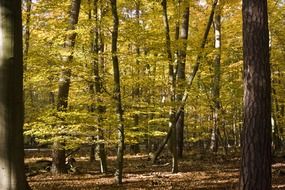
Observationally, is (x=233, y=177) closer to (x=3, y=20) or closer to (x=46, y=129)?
(x=46, y=129)

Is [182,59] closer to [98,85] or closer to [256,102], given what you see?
[98,85]

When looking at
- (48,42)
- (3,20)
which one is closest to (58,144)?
(48,42)

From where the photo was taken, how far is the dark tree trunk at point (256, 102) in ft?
22.7

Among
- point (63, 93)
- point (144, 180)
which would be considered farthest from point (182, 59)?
point (144, 180)

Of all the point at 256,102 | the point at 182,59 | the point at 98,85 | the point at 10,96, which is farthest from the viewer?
the point at 182,59

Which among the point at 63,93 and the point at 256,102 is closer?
the point at 256,102

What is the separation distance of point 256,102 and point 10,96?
4.39 meters

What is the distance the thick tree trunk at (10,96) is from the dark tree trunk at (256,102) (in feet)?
13.7

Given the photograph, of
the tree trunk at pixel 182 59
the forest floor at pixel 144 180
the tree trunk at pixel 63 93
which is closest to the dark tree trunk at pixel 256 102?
the forest floor at pixel 144 180

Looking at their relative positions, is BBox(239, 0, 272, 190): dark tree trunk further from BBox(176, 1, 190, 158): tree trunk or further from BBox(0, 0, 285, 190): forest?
BBox(176, 1, 190, 158): tree trunk

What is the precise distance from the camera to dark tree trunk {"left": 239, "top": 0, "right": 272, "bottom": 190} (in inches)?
272

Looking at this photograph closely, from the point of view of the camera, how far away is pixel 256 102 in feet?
22.9

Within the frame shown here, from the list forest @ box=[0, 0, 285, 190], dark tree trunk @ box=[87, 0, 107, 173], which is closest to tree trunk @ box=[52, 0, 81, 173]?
forest @ box=[0, 0, 285, 190]

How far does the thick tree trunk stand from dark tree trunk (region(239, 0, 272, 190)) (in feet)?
13.7
